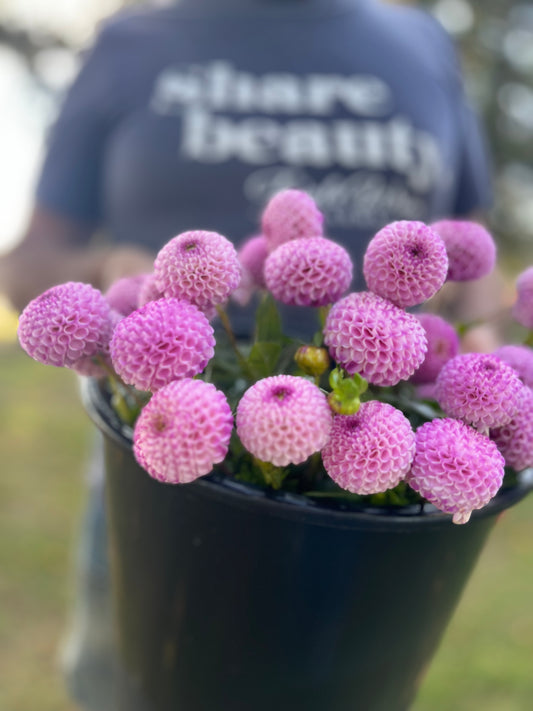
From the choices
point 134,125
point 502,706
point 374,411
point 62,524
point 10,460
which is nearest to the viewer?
point 374,411

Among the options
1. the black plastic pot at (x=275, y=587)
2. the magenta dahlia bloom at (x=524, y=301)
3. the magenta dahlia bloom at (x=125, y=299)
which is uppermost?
the magenta dahlia bloom at (x=524, y=301)

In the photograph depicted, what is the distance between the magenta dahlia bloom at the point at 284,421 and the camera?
0.93ft

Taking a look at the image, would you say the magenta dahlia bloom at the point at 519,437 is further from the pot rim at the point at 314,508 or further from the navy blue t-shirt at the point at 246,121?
the navy blue t-shirt at the point at 246,121

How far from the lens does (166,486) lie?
37 centimetres

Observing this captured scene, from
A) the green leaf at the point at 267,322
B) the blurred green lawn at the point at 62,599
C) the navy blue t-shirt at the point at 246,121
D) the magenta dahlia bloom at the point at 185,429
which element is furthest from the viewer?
the blurred green lawn at the point at 62,599

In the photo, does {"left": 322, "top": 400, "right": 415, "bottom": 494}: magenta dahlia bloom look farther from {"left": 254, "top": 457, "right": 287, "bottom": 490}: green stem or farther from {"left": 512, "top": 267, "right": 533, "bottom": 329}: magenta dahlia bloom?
{"left": 512, "top": 267, "right": 533, "bottom": 329}: magenta dahlia bloom

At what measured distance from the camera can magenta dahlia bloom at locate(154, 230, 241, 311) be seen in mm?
315

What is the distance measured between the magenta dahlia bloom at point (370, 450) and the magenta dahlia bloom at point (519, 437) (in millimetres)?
69

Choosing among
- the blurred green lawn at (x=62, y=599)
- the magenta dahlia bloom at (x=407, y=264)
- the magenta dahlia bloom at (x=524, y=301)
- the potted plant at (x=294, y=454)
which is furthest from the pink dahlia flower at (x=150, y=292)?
the blurred green lawn at (x=62, y=599)

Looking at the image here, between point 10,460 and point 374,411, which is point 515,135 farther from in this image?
point 374,411

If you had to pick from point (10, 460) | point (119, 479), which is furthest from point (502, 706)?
point (10, 460)

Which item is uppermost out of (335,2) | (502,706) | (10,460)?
(335,2)

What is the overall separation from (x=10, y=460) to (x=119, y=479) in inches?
67.5

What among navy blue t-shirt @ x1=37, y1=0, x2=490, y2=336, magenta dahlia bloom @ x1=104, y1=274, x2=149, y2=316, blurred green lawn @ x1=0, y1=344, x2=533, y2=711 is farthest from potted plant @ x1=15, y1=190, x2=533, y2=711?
blurred green lawn @ x1=0, y1=344, x2=533, y2=711
